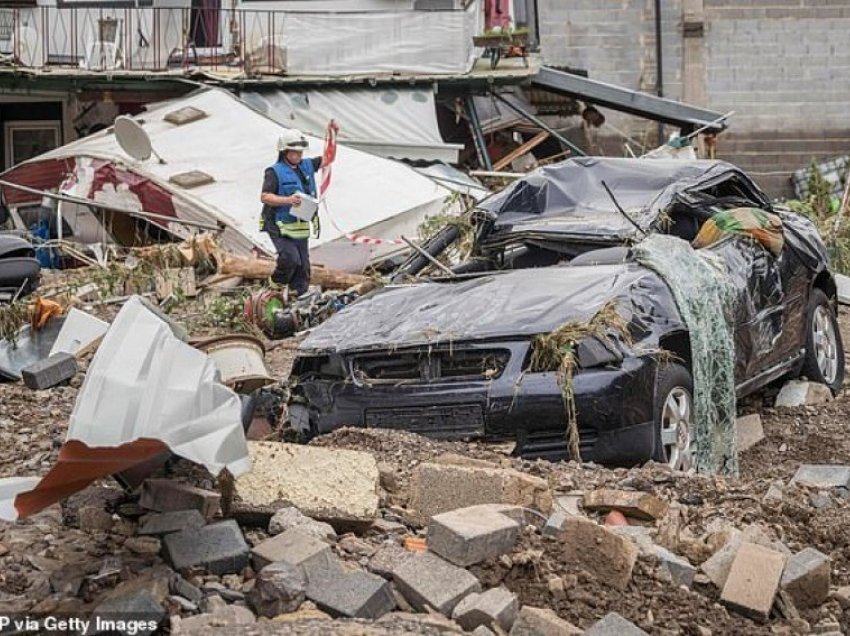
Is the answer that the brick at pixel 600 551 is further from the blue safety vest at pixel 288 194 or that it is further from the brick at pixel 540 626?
the blue safety vest at pixel 288 194

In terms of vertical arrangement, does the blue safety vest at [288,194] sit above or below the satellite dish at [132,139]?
below

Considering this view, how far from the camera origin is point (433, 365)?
23.5ft

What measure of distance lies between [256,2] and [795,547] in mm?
16980

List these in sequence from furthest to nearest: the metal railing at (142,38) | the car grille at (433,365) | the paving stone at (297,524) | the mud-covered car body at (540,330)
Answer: the metal railing at (142,38)
the car grille at (433,365)
the mud-covered car body at (540,330)
the paving stone at (297,524)

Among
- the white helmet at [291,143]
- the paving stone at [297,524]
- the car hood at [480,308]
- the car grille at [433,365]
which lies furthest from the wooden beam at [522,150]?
the paving stone at [297,524]

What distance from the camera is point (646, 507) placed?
588 cm

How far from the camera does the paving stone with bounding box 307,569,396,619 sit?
4.68 meters

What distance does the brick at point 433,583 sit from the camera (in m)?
A: 4.80

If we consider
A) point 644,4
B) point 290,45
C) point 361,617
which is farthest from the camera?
point 644,4

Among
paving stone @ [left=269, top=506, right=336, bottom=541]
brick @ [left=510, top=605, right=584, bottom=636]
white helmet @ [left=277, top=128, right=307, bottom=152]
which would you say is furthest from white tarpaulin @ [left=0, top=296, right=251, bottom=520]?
white helmet @ [left=277, top=128, right=307, bottom=152]

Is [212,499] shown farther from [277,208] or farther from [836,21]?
[836,21]

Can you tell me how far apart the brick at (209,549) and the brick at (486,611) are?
0.77 meters

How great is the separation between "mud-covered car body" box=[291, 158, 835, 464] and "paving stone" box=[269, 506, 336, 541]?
1.67 meters

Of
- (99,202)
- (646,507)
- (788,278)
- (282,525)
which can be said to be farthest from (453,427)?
(99,202)
